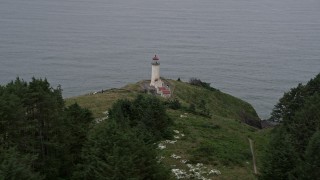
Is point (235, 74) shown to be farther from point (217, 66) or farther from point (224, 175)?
point (224, 175)

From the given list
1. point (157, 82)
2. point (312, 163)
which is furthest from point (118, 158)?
point (157, 82)

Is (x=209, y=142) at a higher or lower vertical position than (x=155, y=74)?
lower

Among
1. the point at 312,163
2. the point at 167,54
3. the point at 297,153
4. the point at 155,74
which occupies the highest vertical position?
the point at 167,54

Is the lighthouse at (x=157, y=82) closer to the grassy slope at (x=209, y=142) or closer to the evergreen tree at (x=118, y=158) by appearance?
the grassy slope at (x=209, y=142)

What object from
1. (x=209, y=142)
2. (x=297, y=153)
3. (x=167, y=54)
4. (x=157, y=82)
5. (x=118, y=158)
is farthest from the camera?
(x=167, y=54)

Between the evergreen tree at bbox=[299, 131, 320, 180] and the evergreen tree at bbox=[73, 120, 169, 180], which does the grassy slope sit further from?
the evergreen tree at bbox=[73, 120, 169, 180]

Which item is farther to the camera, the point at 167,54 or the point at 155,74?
the point at 167,54

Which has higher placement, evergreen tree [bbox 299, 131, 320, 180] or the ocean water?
the ocean water

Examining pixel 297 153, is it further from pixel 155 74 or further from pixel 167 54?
pixel 167 54

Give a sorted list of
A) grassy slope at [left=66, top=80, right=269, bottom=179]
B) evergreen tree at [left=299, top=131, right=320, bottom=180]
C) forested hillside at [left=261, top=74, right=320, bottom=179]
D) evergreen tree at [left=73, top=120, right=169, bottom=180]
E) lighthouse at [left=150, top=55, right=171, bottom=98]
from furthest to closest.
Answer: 1. lighthouse at [left=150, top=55, right=171, bottom=98]
2. grassy slope at [left=66, top=80, right=269, bottom=179]
3. forested hillside at [left=261, top=74, right=320, bottom=179]
4. evergreen tree at [left=299, top=131, right=320, bottom=180]
5. evergreen tree at [left=73, top=120, right=169, bottom=180]

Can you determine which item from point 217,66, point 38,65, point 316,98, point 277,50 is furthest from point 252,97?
point 316,98

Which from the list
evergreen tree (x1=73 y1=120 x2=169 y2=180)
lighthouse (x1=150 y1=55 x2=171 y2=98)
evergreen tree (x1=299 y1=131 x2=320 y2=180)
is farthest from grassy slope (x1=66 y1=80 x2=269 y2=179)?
evergreen tree (x1=73 y1=120 x2=169 y2=180)

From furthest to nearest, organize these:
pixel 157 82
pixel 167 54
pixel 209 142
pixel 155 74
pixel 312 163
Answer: pixel 167 54 < pixel 157 82 < pixel 155 74 < pixel 209 142 < pixel 312 163

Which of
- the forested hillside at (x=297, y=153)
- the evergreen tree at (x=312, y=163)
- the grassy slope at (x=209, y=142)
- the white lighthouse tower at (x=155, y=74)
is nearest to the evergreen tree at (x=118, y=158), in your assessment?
the forested hillside at (x=297, y=153)
